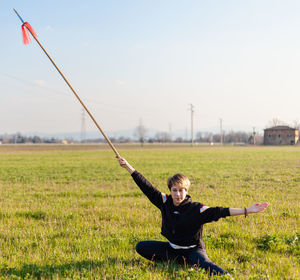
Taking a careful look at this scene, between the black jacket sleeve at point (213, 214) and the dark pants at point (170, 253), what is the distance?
0.60 m

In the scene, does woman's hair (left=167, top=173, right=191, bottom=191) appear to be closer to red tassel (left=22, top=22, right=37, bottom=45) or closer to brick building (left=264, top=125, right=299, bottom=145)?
red tassel (left=22, top=22, right=37, bottom=45)

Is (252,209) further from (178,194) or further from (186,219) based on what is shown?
(178,194)

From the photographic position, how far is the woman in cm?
474

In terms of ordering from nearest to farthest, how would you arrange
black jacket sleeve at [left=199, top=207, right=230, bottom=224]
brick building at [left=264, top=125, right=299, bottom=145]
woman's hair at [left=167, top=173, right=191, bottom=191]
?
black jacket sleeve at [left=199, top=207, right=230, bottom=224] < woman's hair at [left=167, top=173, right=191, bottom=191] < brick building at [left=264, top=125, right=299, bottom=145]

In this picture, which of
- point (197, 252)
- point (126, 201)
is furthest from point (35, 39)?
point (126, 201)

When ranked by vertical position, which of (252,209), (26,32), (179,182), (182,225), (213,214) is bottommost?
(182,225)

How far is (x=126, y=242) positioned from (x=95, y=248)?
619mm

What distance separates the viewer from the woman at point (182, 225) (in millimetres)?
4742

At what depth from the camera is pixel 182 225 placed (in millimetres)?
4875

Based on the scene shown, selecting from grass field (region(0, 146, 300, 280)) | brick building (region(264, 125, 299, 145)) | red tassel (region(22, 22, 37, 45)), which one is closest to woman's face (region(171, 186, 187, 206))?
grass field (region(0, 146, 300, 280))

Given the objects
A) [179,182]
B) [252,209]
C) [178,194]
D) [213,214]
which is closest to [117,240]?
[178,194]

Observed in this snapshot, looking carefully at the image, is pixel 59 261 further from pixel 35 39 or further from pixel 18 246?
pixel 35 39

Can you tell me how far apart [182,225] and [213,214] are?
54cm

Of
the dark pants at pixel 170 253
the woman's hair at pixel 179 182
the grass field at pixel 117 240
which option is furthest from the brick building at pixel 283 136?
the woman's hair at pixel 179 182
